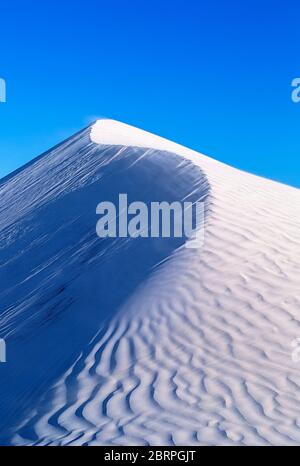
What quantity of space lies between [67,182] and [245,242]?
7.80 m

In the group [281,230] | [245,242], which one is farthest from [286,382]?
[281,230]

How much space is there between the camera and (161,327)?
22.9 ft

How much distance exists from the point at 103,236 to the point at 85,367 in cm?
420

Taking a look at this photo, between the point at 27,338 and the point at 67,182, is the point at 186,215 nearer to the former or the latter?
the point at 27,338

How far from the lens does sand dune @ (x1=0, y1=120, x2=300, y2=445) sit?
5.37 m

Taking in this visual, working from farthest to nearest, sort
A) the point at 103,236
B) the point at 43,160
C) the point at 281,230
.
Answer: the point at 43,160
the point at 103,236
the point at 281,230

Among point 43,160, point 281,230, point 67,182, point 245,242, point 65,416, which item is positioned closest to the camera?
point 65,416

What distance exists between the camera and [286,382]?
588cm

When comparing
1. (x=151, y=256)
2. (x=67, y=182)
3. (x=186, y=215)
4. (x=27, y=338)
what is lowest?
(x=27, y=338)

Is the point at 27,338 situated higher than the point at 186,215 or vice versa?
the point at 186,215

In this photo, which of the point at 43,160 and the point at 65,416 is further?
the point at 43,160

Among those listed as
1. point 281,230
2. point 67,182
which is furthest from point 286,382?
point 67,182

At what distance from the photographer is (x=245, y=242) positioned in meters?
8.76

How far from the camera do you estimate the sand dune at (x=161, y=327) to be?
211 inches
